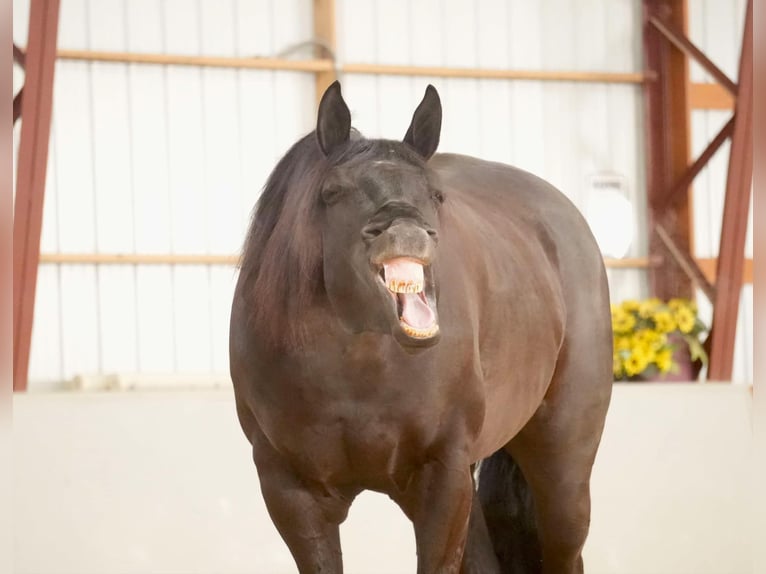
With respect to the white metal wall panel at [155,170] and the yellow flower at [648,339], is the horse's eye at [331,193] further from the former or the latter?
the white metal wall panel at [155,170]

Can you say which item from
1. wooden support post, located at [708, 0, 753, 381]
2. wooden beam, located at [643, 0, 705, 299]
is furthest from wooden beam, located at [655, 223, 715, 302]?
wooden support post, located at [708, 0, 753, 381]

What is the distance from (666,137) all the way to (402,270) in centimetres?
786

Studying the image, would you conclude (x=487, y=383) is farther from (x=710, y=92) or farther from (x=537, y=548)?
(x=710, y=92)

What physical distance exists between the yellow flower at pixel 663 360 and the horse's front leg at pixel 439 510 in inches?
207

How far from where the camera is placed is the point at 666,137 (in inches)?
370

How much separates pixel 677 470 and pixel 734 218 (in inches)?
95.2

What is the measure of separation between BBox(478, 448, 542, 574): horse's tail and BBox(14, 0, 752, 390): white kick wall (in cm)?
528

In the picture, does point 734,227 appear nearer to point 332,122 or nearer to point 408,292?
point 332,122

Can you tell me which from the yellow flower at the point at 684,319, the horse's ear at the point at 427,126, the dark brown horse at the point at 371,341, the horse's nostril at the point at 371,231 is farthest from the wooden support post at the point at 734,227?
the horse's nostril at the point at 371,231

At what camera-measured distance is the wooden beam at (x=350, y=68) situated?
8070mm

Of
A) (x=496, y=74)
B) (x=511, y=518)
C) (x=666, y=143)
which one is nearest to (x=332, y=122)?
(x=511, y=518)

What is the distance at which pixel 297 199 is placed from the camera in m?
2.19

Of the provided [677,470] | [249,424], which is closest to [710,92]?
[677,470]

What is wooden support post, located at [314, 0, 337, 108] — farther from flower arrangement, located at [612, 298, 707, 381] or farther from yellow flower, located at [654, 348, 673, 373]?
yellow flower, located at [654, 348, 673, 373]
